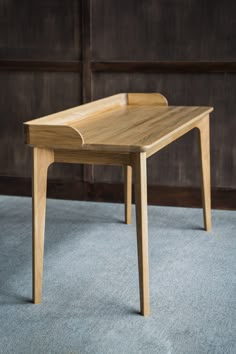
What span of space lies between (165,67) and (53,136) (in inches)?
66.3

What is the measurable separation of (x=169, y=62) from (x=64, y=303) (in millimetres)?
1860

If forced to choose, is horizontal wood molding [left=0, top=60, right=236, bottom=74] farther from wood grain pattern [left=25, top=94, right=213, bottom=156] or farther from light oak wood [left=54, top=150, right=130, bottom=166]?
light oak wood [left=54, top=150, right=130, bottom=166]

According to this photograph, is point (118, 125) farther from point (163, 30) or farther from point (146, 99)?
point (163, 30)

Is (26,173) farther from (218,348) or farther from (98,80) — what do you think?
(218,348)

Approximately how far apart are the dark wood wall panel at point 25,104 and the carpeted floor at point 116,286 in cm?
43

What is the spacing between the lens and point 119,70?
4082 millimetres

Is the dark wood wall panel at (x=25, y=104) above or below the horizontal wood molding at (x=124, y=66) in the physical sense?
below

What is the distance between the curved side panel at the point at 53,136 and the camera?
2447 mm

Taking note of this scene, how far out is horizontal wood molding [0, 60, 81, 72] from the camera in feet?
13.6

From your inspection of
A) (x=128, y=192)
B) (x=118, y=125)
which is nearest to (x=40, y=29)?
(x=128, y=192)

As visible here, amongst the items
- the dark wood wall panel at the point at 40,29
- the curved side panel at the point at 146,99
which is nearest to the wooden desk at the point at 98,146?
the curved side panel at the point at 146,99

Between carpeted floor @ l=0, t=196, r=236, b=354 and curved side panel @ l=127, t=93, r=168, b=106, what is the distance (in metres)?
0.69

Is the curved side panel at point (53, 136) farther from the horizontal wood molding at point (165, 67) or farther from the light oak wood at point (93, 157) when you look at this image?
the horizontal wood molding at point (165, 67)

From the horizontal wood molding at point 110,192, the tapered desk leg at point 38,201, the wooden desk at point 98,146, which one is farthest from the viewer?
the horizontal wood molding at point 110,192
